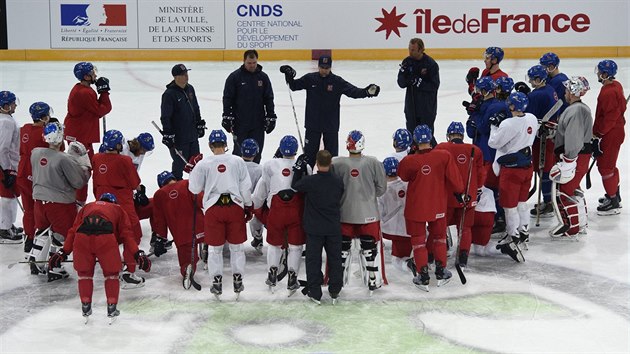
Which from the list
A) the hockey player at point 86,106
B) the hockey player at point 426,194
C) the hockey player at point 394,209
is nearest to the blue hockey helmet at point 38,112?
the hockey player at point 86,106

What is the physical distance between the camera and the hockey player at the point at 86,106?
8.61 m

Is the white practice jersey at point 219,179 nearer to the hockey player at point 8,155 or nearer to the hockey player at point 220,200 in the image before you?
the hockey player at point 220,200

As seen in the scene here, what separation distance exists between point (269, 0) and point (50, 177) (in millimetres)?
9318

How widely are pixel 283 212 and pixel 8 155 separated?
9.48 ft

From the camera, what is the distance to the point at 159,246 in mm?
7617

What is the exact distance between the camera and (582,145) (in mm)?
8242

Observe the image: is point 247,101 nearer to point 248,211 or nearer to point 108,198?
point 248,211

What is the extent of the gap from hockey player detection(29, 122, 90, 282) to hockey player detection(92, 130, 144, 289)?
186 mm

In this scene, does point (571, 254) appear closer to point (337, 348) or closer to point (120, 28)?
point (337, 348)

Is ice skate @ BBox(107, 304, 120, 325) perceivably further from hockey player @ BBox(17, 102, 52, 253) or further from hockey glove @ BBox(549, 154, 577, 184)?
hockey glove @ BBox(549, 154, 577, 184)

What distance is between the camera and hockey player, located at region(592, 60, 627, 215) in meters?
8.73

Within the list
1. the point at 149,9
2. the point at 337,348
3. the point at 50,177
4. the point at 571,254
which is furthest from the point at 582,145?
the point at 149,9

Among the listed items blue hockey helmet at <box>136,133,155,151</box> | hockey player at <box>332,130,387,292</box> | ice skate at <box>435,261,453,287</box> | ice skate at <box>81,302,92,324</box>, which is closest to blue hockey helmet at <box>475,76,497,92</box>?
hockey player at <box>332,130,387,292</box>

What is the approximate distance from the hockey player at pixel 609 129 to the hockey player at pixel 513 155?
49.4 inches
